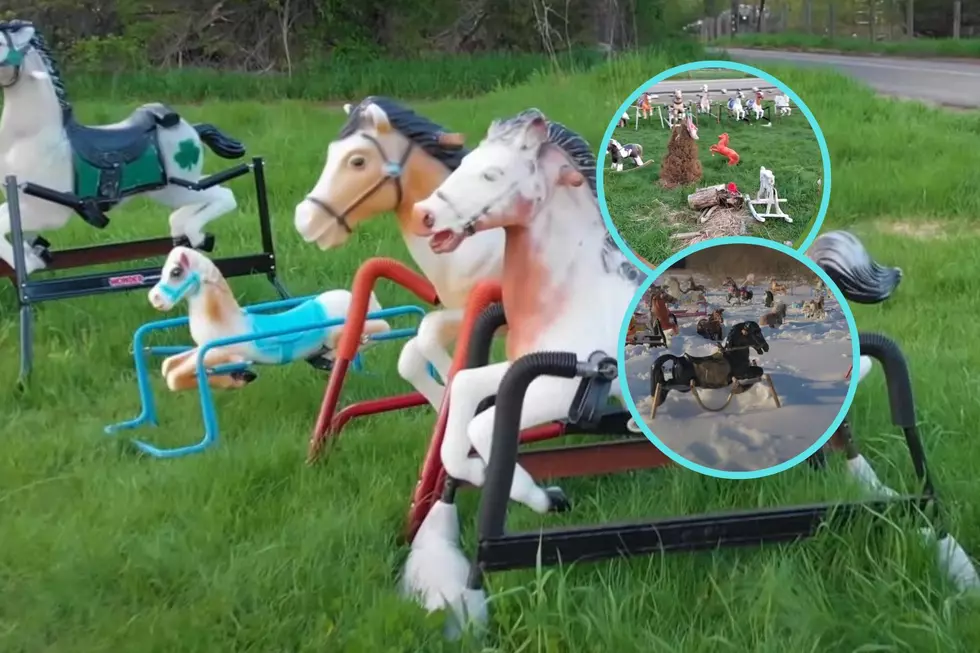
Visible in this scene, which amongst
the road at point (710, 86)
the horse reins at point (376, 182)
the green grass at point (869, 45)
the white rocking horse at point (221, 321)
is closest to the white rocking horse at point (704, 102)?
the road at point (710, 86)

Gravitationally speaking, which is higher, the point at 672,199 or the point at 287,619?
the point at 672,199

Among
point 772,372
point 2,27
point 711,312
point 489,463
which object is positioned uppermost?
point 2,27

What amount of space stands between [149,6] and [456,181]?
9771 mm

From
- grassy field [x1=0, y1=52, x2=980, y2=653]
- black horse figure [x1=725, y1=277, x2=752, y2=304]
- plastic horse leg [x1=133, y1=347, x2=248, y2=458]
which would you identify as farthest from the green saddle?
black horse figure [x1=725, y1=277, x2=752, y2=304]

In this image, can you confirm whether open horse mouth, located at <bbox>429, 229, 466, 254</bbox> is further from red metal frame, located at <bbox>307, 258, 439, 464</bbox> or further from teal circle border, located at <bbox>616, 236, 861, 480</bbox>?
red metal frame, located at <bbox>307, 258, 439, 464</bbox>

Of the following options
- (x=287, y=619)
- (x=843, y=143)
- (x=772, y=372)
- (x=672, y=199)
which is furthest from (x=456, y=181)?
(x=843, y=143)

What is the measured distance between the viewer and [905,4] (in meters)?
21.1

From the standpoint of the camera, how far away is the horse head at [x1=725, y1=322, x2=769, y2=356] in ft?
5.49

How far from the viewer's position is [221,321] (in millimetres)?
2762

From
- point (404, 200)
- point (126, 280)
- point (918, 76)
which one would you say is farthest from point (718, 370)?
point (918, 76)

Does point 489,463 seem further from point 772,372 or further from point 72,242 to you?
point 72,242

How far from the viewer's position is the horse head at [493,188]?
1.79 meters

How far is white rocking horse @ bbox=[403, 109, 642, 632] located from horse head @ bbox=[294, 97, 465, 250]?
0.41 m

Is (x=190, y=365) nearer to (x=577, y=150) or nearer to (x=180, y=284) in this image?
(x=180, y=284)
